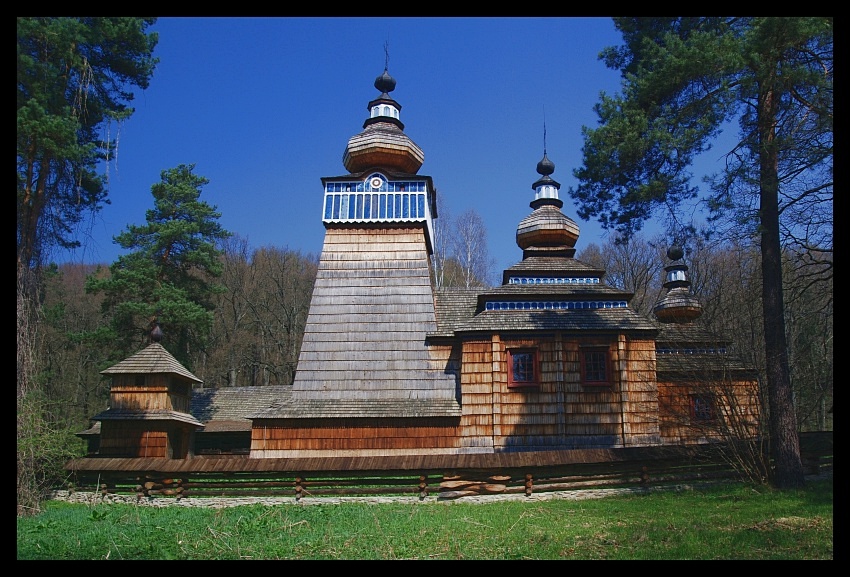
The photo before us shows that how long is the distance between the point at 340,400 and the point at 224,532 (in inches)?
395

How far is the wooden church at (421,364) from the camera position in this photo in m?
19.3

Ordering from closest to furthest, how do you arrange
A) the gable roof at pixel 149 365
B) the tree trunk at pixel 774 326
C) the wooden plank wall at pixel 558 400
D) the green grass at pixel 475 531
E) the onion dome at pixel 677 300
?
the green grass at pixel 475 531, the tree trunk at pixel 774 326, the wooden plank wall at pixel 558 400, the gable roof at pixel 149 365, the onion dome at pixel 677 300

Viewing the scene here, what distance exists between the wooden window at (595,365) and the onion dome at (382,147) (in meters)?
9.04

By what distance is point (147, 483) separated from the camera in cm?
1709

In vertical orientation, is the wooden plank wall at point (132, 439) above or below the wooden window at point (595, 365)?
below

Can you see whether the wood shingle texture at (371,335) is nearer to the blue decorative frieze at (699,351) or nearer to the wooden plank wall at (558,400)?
the wooden plank wall at (558,400)

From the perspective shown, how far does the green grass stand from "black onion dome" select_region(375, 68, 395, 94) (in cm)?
1631

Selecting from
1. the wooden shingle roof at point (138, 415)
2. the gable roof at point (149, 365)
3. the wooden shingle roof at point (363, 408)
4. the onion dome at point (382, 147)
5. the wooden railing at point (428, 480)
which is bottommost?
the wooden railing at point (428, 480)

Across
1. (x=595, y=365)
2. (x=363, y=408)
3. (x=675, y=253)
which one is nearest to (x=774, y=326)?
(x=595, y=365)

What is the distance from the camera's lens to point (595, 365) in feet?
65.0

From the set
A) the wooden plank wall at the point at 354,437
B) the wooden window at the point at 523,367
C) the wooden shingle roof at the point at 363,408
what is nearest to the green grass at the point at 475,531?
the wooden plank wall at the point at 354,437

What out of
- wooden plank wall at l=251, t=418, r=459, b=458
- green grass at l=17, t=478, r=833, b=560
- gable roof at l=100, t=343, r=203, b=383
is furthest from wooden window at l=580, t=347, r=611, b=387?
gable roof at l=100, t=343, r=203, b=383

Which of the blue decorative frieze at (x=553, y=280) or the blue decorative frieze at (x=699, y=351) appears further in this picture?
the blue decorative frieze at (x=553, y=280)
